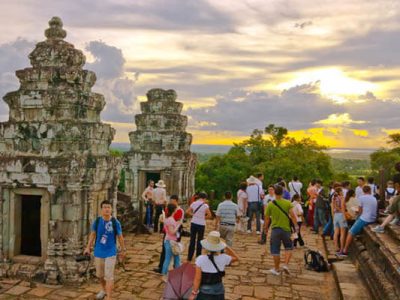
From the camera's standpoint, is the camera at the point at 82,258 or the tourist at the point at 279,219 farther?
the camera at the point at 82,258

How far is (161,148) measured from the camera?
15.0 metres

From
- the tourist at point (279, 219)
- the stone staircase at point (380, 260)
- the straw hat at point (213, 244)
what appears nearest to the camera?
the straw hat at point (213, 244)

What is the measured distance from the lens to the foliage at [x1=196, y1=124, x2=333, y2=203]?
2998cm

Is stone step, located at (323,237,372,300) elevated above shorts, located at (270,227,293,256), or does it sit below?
below

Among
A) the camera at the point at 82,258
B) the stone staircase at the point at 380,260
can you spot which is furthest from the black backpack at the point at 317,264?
the camera at the point at 82,258

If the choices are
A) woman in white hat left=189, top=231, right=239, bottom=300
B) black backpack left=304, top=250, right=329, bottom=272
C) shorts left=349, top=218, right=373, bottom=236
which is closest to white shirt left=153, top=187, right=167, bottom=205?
black backpack left=304, top=250, right=329, bottom=272

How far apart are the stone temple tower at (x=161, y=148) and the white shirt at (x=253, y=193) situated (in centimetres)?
376

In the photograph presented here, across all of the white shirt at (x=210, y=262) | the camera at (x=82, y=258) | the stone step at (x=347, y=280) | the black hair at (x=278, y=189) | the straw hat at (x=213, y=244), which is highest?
the black hair at (x=278, y=189)

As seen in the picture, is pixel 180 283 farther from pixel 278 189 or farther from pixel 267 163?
pixel 267 163

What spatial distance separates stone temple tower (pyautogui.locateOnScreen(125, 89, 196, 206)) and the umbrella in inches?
351

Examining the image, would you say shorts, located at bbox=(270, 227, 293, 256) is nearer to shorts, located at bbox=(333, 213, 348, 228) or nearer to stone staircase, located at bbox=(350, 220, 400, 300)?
stone staircase, located at bbox=(350, 220, 400, 300)

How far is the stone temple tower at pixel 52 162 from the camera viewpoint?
812cm

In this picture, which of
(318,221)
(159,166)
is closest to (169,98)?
(159,166)

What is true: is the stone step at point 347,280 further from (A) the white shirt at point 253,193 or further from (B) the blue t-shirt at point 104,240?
(B) the blue t-shirt at point 104,240
